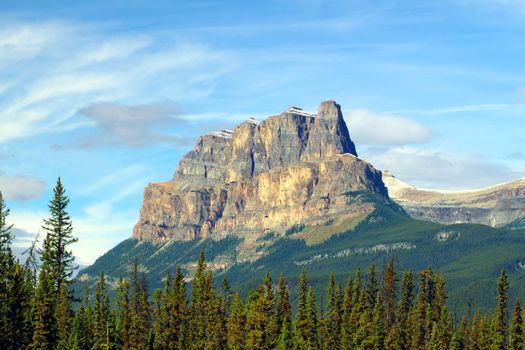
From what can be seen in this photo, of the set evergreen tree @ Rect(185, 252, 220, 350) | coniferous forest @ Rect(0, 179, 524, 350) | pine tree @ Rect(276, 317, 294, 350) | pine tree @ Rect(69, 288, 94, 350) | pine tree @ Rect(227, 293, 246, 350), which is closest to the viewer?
coniferous forest @ Rect(0, 179, 524, 350)

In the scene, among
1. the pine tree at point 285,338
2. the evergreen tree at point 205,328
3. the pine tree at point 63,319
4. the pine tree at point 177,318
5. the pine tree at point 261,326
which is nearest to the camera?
the pine tree at point 63,319

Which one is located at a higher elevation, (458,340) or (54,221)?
(54,221)

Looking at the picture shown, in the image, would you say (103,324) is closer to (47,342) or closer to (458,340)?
(47,342)

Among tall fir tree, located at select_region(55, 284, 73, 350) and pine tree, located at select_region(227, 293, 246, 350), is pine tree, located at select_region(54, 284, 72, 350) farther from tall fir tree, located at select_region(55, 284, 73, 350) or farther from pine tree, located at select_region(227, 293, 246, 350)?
pine tree, located at select_region(227, 293, 246, 350)

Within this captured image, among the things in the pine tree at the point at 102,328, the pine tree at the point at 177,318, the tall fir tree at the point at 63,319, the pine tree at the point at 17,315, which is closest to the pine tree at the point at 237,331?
the pine tree at the point at 177,318

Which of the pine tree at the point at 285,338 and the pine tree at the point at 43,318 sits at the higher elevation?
the pine tree at the point at 43,318

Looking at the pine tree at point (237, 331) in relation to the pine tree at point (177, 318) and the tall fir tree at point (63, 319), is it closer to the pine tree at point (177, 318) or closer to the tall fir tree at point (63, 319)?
the pine tree at point (177, 318)

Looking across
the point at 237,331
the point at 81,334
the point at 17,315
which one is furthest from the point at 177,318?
the point at 17,315

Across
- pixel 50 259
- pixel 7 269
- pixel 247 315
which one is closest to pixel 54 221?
pixel 50 259

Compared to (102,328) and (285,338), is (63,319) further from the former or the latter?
(285,338)

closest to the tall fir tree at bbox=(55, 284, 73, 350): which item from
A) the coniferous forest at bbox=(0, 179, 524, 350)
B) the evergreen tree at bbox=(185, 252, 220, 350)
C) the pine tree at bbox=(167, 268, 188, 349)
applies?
the coniferous forest at bbox=(0, 179, 524, 350)

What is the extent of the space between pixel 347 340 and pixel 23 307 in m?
78.2

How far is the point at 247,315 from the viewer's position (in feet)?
600

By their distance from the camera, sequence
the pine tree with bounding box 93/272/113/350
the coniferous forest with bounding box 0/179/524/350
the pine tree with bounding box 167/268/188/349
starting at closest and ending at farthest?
the coniferous forest with bounding box 0/179/524/350 < the pine tree with bounding box 93/272/113/350 < the pine tree with bounding box 167/268/188/349
